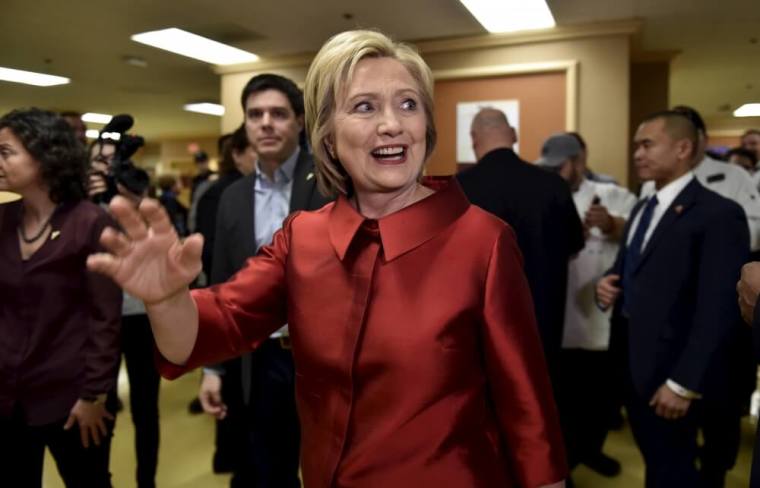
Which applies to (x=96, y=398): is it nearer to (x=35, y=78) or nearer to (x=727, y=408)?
(x=35, y=78)

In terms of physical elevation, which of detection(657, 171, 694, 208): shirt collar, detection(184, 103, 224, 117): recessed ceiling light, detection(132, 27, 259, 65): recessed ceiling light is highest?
detection(132, 27, 259, 65): recessed ceiling light

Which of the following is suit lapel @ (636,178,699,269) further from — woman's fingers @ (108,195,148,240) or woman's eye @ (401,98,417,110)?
woman's fingers @ (108,195,148,240)

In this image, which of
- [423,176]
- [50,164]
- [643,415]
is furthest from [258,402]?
[643,415]

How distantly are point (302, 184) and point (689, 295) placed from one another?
1.16 m

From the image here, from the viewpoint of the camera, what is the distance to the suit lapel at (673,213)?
1743 mm

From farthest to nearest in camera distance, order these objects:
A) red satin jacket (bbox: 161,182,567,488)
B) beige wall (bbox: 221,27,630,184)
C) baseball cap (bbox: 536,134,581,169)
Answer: beige wall (bbox: 221,27,630,184)
baseball cap (bbox: 536,134,581,169)
red satin jacket (bbox: 161,182,567,488)

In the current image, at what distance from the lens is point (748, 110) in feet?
2.61

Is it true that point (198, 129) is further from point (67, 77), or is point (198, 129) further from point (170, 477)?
point (170, 477)

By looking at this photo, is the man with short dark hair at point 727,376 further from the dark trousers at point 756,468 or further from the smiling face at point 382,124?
the smiling face at point 382,124

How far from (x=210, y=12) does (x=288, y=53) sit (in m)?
0.46

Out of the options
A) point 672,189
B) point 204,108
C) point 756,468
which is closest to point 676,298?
point 672,189

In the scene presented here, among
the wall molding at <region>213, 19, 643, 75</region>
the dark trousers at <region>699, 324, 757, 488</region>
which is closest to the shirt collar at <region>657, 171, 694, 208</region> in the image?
the dark trousers at <region>699, 324, 757, 488</region>

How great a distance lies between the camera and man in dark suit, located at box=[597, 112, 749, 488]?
1606 mm

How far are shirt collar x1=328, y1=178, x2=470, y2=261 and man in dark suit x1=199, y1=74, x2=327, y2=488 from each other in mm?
790
